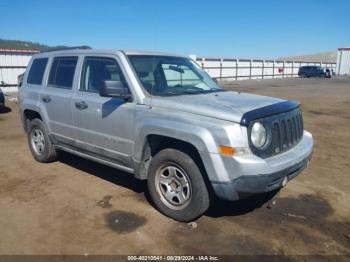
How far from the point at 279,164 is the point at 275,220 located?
0.90 metres

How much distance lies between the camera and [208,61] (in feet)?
116

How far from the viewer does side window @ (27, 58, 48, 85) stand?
6043mm

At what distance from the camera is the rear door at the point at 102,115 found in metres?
4.41

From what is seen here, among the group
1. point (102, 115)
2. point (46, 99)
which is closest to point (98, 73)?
point (102, 115)

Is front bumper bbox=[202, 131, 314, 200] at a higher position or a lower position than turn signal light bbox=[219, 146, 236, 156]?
lower

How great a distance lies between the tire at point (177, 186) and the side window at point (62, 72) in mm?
2122

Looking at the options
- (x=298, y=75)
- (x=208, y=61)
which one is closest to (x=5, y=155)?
(x=208, y=61)

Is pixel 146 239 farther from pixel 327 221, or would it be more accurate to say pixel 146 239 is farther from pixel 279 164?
pixel 327 221

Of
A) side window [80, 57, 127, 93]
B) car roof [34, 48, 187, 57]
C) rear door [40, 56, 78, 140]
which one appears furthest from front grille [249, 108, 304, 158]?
rear door [40, 56, 78, 140]

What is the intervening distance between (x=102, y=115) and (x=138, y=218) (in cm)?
147

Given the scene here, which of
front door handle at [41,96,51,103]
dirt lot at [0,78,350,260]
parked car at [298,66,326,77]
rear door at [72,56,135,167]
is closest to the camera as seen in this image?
dirt lot at [0,78,350,260]

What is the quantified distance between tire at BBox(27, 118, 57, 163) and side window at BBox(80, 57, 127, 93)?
1.54m

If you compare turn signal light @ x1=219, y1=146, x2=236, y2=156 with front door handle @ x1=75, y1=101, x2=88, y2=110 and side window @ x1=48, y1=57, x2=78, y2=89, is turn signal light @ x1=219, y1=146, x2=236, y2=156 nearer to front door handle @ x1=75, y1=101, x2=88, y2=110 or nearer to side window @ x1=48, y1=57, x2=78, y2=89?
front door handle @ x1=75, y1=101, x2=88, y2=110

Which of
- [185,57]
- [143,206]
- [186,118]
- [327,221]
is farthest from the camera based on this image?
[185,57]
